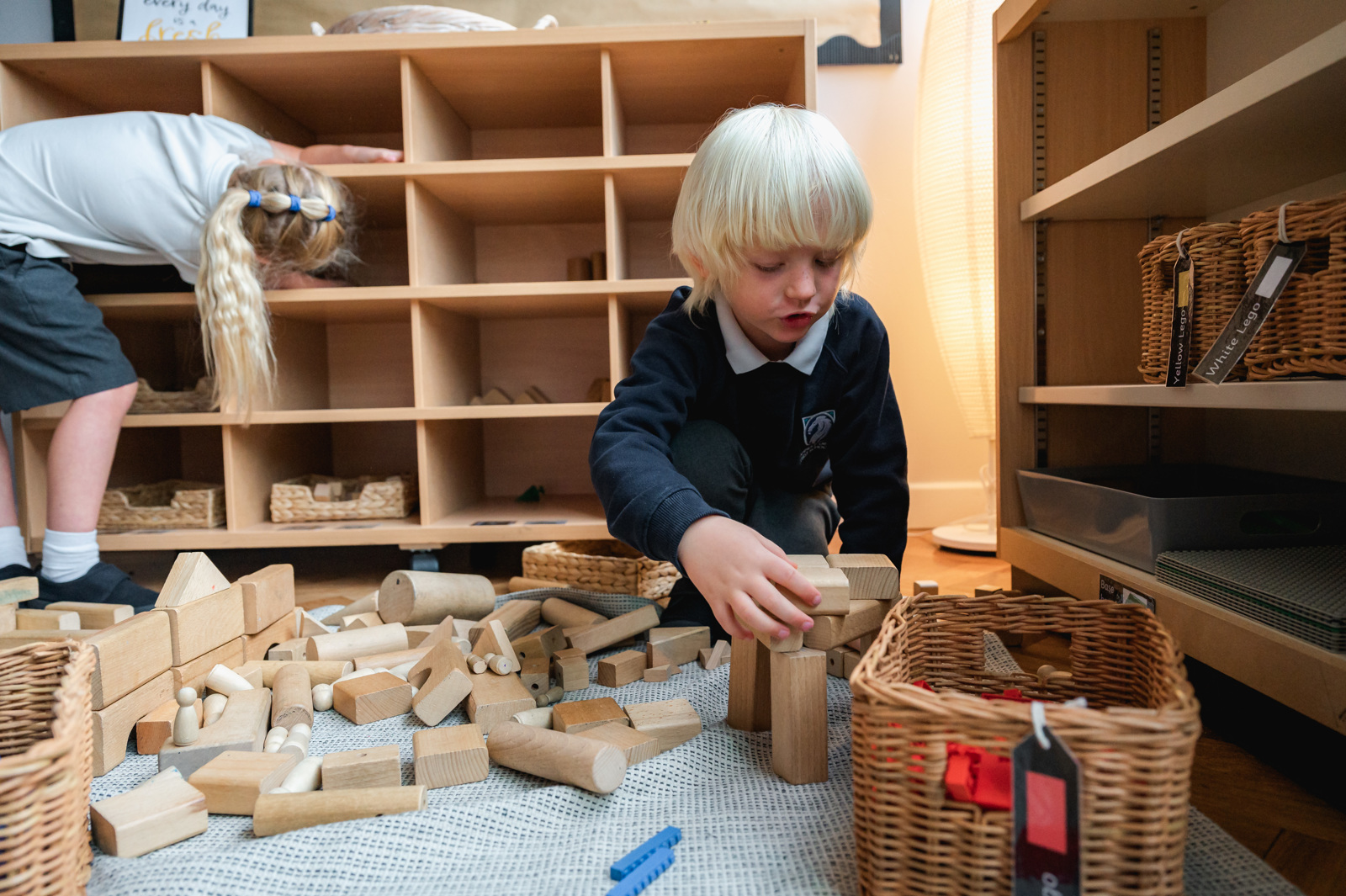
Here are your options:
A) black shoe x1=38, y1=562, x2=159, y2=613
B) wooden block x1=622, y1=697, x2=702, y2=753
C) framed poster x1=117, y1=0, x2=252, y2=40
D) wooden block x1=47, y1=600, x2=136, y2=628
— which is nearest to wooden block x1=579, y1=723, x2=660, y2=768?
wooden block x1=622, y1=697, x2=702, y2=753

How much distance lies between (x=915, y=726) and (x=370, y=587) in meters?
1.29

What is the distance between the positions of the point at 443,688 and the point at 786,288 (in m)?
0.55

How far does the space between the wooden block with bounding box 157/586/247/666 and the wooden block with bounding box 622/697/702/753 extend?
1.39 ft

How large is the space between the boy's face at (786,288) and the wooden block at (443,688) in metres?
0.50

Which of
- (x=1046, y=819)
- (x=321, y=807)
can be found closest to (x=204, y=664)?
(x=321, y=807)

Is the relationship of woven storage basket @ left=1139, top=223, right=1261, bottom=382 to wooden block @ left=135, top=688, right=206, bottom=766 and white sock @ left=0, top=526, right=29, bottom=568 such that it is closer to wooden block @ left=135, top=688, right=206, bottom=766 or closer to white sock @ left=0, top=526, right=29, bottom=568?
wooden block @ left=135, top=688, right=206, bottom=766

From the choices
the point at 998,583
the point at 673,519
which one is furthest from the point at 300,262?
the point at 998,583

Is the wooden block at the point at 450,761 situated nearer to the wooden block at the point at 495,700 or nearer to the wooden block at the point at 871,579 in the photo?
the wooden block at the point at 495,700

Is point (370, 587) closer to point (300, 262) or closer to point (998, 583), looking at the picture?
point (300, 262)

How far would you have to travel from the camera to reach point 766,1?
2.01 metres

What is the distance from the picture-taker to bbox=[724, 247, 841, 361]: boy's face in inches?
35.3

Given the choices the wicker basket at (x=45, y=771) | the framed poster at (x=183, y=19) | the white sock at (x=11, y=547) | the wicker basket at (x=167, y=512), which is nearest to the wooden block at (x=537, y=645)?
the wicker basket at (x=45, y=771)

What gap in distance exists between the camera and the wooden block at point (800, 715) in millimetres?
688

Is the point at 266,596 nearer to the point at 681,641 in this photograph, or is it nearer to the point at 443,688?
the point at 443,688
